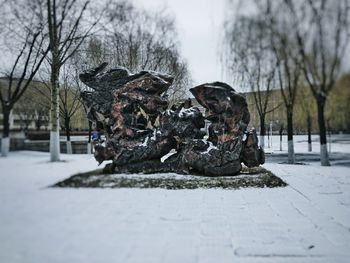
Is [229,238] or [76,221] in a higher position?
[76,221]

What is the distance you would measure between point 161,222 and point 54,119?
0.82m

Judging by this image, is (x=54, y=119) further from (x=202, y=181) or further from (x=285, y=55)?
(x=202, y=181)

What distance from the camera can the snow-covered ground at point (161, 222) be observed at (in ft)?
2.85

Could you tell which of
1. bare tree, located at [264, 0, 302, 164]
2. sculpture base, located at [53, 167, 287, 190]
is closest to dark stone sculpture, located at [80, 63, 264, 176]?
sculpture base, located at [53, 167, 287, 190]

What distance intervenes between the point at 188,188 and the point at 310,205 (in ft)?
4.48

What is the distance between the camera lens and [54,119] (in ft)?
3.44

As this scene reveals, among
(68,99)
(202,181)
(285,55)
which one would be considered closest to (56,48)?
(68,99)

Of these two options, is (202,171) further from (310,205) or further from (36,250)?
(36,250)

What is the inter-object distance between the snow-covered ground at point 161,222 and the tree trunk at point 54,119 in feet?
0.11

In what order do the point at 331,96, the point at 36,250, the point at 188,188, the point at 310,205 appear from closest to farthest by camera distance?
the point at 36,250, the point at 331,96, the point at 310,205, the point at 188,188

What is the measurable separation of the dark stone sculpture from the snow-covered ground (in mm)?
1424

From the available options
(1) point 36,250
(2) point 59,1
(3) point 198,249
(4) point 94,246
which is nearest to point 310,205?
(3) point 198,249

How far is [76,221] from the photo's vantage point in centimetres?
95

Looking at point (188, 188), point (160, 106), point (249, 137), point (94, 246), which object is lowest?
point (188, 188)
